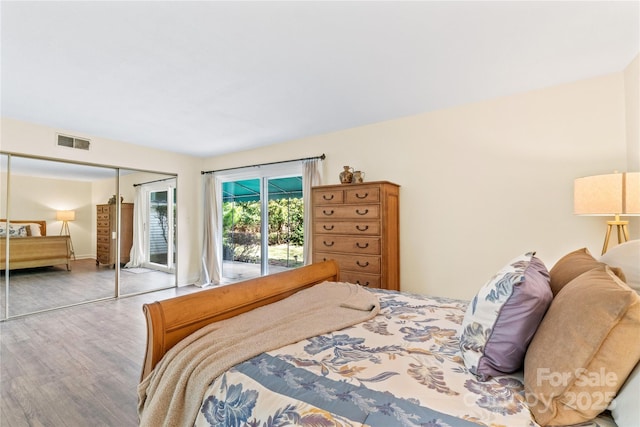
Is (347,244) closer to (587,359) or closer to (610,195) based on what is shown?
(610,195)

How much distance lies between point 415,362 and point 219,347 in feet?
2.76

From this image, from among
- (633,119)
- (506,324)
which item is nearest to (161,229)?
(506,324)

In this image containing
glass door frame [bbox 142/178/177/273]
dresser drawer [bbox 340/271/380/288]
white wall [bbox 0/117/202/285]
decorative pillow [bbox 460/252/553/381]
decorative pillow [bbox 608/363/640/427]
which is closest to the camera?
decorative pillow [bbox 608/363/640/427]

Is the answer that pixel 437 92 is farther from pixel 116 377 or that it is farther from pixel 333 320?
pixel 116 377

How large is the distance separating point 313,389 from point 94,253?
496cm

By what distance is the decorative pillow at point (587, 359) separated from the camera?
806 millimetres

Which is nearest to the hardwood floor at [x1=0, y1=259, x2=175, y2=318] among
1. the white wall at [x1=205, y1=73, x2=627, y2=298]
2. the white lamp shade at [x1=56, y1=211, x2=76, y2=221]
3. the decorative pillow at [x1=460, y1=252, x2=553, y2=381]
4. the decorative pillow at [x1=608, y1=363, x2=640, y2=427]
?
the white lamp shade at [x1=56, y1=211, x2=76, y2=221]

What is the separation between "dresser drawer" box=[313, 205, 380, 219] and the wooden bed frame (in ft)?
4.18

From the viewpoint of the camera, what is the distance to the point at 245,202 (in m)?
5.35

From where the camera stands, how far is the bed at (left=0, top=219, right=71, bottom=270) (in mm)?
3656

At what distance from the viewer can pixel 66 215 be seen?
13.7 ft

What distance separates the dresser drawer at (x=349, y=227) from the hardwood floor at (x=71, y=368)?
2.24 metres

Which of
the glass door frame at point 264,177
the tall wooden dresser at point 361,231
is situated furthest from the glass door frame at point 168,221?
the tall wooden dresser at point 361,231

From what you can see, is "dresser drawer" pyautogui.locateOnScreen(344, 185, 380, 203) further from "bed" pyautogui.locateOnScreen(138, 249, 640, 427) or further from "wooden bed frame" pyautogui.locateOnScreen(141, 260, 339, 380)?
"bed" pyautogui.locateOnScreen(138, 249, 640, 427)
